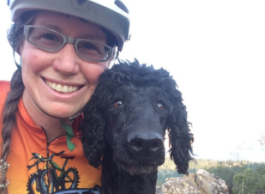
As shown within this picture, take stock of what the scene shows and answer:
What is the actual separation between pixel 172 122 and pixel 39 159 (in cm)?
133

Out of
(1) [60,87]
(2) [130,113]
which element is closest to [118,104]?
(2) [130,113]

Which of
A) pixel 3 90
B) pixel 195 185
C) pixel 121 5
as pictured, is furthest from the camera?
pixel 195 185

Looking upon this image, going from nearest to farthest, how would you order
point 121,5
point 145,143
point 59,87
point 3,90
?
1. point 145,143
2. point 59,87
3. point 3,90
4. point 121,5

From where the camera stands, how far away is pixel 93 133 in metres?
2.17

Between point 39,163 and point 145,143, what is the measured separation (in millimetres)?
1162

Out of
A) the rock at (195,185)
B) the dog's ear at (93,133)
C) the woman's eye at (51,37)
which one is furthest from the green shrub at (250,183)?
the woman's eye at (51,37)

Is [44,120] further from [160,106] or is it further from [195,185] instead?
[195,185]

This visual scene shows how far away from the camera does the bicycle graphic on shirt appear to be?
6.75ft

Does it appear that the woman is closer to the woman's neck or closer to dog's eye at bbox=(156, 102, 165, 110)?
the woman's neck

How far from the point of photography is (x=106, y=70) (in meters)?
2.30

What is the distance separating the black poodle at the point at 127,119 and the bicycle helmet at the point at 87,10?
405mm

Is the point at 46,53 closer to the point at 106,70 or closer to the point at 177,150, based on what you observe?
the point at 106,70

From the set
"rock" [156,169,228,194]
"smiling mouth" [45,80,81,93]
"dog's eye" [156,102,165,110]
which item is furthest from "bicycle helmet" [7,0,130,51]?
"rock" [156,169,228,194]

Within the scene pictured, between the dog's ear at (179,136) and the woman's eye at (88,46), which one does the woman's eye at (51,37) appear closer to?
the woman's eye at (88,46)
